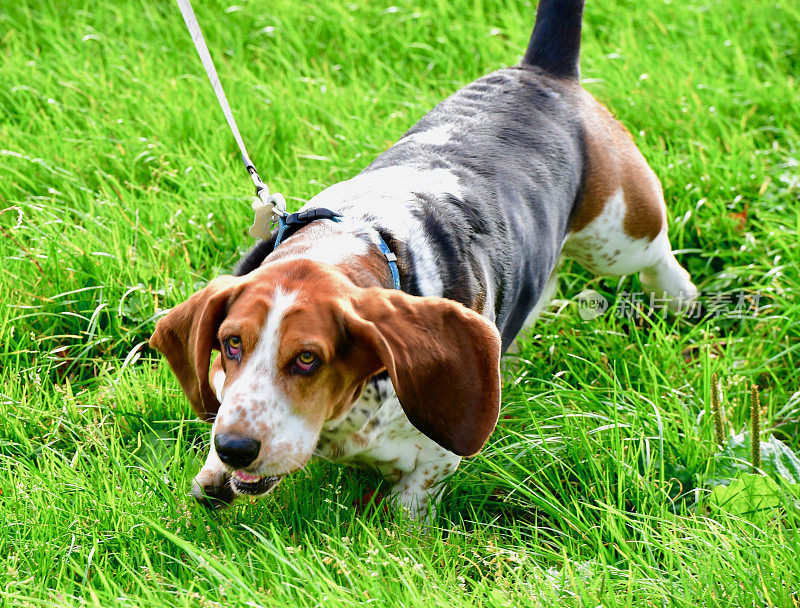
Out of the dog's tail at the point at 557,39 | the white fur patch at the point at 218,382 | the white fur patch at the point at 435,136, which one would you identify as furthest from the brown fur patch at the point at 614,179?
the white fur patch at the point at 218,382

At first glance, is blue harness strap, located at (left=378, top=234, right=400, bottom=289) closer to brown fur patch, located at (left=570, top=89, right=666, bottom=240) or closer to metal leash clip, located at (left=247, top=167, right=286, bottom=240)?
metal leash clip, located at (left=247, top=167, right=286, bottom=240)

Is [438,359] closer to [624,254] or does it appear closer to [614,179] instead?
[614,179]

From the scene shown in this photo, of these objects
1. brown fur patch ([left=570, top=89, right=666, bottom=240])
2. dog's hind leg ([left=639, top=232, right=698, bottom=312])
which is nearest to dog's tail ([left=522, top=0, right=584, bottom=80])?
brown fur patch ([left=570, top=89, right=666, bottom=240])

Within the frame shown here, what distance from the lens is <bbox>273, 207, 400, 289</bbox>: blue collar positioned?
2.87 metres

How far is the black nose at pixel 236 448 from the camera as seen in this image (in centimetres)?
240

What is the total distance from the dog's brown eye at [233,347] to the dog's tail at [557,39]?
1.94 meters

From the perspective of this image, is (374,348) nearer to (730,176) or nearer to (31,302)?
(31,302)

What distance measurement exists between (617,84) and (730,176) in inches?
34.2

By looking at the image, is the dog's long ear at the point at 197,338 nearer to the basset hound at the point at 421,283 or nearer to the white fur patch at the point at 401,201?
the basset hound at the point at 421,283

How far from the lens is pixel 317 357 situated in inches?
97.7

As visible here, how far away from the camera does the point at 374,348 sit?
2.50m

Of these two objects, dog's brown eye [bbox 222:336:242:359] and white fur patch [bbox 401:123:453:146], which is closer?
dog's brown eye [bbox 222:336:242:359]

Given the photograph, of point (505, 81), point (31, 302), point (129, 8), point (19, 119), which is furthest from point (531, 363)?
point (129, 8)

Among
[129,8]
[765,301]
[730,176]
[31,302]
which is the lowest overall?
[765,301]
